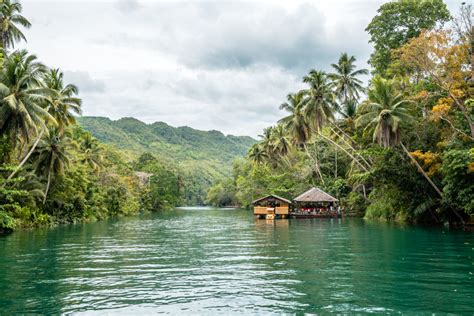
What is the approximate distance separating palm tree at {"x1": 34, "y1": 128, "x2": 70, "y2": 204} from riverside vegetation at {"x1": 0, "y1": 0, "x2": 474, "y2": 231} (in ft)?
0.35

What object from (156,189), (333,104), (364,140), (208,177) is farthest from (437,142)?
(208,177)

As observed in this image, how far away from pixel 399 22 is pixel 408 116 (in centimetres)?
1509

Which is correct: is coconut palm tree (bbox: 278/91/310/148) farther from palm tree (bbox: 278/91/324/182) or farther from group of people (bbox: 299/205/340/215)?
group of people (bbox: 299/205/340/215)

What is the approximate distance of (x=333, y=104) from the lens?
4294 centimetres

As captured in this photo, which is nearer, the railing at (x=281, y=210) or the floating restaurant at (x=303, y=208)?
the floating restaurant at (x=303, y=208)

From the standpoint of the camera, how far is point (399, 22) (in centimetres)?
3875

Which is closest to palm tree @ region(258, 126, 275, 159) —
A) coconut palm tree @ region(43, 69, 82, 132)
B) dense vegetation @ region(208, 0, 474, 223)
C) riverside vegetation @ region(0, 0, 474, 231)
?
riverside vegetation @ region(0, 0, 474, 231)

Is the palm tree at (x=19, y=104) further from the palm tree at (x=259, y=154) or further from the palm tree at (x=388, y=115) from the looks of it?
the palm tree at (x=259, y=154)

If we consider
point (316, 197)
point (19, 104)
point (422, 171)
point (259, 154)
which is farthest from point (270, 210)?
point (259, 154)

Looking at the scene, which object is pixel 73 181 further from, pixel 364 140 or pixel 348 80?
pixel 348 80

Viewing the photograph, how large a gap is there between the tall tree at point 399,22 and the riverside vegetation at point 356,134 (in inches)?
3.6

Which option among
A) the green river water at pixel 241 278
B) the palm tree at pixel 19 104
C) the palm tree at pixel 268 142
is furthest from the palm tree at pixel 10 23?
the palm tree at pixel 268 142

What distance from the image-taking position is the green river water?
8.34 metres

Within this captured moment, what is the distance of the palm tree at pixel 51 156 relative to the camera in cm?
3347
